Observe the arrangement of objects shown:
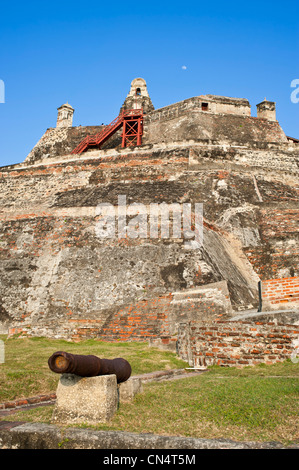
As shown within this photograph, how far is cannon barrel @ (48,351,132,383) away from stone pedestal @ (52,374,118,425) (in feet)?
0.36

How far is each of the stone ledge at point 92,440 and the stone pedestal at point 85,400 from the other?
19 centimetres

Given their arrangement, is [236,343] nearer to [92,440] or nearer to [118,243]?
[92,440]

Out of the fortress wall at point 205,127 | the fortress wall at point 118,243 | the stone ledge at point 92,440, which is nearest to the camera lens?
the stone ledge at point 92,440

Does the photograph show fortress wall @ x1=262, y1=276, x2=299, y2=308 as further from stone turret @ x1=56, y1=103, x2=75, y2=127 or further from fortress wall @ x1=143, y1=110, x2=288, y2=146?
stone turret @ x1=56, y1=103, x2=75, y2=127

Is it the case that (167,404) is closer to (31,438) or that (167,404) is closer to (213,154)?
(31,438)

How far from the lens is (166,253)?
11.9 meters

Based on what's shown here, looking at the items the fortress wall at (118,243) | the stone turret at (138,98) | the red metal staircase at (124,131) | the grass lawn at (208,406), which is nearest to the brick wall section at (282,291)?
the fortress wall at (118,243)

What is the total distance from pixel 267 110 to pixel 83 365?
22638 millimetres

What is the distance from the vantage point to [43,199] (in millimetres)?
16328

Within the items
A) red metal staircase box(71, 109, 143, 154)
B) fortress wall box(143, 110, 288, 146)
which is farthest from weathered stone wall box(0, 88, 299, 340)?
red metal staircase box(71, 109, 143, 154)

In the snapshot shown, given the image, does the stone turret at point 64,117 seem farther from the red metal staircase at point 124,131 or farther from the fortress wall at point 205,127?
the fortress wall at point 205,127

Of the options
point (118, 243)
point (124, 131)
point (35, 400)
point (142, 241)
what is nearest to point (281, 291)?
point (142, 241)

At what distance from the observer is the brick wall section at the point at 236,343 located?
7016 mm

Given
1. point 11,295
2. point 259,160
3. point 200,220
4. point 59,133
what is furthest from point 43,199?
point 59,133
